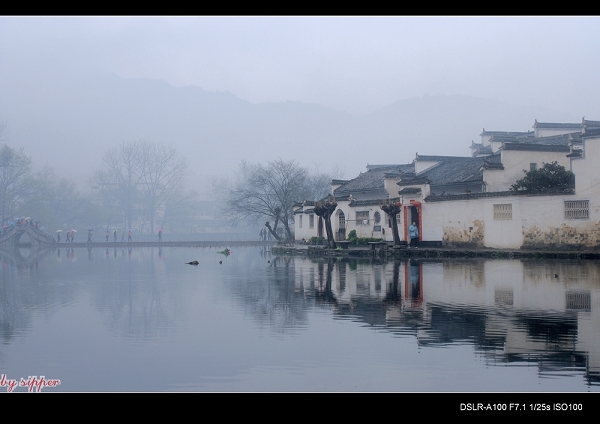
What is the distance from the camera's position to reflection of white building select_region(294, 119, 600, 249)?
2906 centimetres

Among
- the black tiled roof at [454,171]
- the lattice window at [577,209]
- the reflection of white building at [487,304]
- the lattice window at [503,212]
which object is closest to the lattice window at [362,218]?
the black tiled roof at [454,171]

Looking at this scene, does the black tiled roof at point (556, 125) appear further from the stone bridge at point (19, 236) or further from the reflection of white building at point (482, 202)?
the stone bridge at point (19, 236)

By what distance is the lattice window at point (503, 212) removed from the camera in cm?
3146

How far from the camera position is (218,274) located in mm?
24188

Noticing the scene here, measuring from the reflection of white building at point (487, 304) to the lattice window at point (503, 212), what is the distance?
290 inches

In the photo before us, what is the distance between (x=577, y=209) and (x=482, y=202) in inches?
188

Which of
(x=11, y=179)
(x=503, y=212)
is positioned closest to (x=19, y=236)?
(x=11, y=179)

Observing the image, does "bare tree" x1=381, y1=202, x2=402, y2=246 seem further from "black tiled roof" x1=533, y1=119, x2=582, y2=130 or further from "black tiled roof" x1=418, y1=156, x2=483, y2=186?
"black tiled roof" x1=533, y1=119, x2=582, y2=130

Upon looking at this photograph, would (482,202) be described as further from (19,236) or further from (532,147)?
(19,236)

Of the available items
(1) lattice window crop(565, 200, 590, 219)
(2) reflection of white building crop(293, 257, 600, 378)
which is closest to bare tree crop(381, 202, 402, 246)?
(1) lattice window crop(565, 200, 590, 219)

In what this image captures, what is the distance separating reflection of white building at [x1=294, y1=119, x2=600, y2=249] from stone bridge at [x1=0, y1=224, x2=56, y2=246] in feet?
83.3

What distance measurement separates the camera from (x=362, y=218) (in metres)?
42.3
